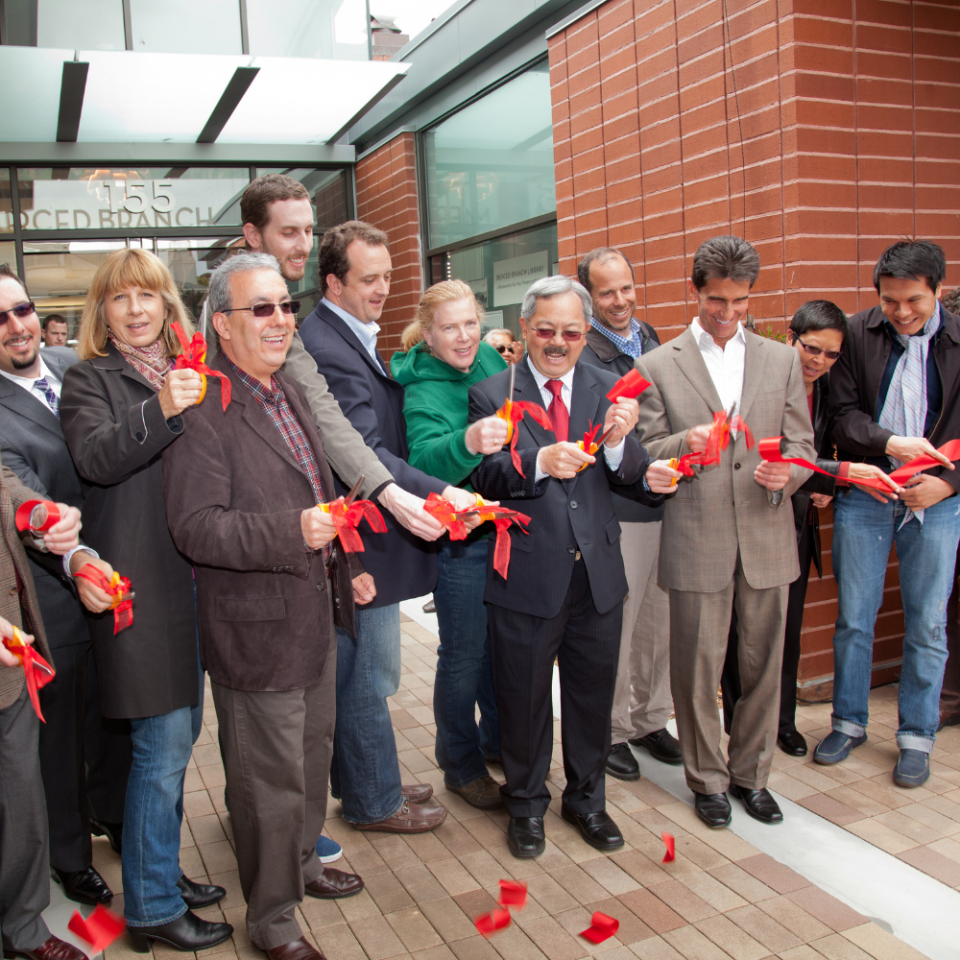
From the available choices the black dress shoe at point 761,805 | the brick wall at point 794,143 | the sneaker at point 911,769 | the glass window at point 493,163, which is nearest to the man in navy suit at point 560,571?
the black dress shoe at point 761,805

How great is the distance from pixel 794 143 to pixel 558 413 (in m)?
2.03

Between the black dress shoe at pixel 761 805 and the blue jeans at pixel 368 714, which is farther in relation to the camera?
the black dress shoe at pixel 761 805

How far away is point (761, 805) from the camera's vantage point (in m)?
3.20

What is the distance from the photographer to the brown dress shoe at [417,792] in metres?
3.40

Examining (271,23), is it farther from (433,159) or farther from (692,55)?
(692,55)

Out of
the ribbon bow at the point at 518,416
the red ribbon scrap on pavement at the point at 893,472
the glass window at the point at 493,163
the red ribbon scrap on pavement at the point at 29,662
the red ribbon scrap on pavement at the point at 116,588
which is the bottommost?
the red ribbon scrap on pavement at the point at 29,662

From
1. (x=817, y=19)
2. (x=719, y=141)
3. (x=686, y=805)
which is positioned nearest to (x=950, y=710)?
(x=686, y=805)

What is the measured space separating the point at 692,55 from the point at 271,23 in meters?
4.90

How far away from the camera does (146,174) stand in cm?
891

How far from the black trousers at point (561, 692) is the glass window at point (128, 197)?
744 cm

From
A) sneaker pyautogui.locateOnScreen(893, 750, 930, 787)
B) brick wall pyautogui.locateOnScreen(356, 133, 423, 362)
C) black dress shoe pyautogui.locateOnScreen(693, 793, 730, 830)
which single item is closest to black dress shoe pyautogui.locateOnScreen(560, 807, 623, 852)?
black dress shoe pyautogui.locateOnScreen(693, 793, 730, 830)

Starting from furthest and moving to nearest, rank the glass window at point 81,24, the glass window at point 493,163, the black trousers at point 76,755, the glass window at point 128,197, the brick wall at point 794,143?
the glass window at point 128,197
the glass window at point 81,24
the glass window at point 493,163
the brick wall at point 794,143
the black trousers at point 76,755

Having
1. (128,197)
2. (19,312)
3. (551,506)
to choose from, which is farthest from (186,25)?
(551,506)

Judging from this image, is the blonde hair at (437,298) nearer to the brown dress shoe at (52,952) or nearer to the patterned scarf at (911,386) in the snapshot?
the patterned scarf at (911,386)
